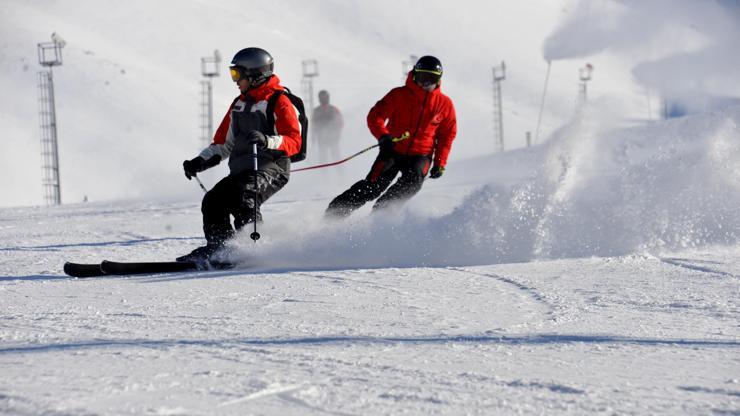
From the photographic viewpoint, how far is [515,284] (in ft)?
18.8

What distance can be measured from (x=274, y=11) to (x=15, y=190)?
67.1 metres

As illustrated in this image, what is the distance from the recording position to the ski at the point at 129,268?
6508 millimetres

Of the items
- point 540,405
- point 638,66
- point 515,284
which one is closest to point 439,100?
point 515,284

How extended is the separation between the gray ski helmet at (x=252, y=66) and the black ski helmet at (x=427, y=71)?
5.18 feet

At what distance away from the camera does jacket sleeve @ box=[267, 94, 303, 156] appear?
7047 millimetres

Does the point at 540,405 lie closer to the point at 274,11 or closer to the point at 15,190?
the point at 15,190

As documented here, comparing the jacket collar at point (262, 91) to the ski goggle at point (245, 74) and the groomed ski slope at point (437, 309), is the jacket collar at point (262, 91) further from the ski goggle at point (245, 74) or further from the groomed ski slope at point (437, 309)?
the groomed ski slope at point (437, 309)

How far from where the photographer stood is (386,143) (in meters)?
8.33

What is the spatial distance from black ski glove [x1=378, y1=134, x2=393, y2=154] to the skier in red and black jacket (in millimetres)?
1224

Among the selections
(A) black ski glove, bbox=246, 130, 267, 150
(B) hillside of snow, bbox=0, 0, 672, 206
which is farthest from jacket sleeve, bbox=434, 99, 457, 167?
(A) black ski glove, bbox=246, 130, 267, 150

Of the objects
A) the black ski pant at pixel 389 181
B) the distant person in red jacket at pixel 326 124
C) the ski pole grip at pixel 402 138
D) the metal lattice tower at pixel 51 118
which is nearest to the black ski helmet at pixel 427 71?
the ski pole grip at pixel 402 138

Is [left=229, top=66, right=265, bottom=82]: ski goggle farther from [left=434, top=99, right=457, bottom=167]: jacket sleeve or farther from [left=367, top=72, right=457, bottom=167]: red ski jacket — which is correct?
[left=434, top=99, right=457, bottom=167]: jacket sleeve

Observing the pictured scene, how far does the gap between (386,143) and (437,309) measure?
12.1ft

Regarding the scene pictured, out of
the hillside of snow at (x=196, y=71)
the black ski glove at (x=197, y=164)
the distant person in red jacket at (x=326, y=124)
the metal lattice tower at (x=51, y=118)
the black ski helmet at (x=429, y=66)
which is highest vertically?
the hillside of snow at (x=196, y=71)
